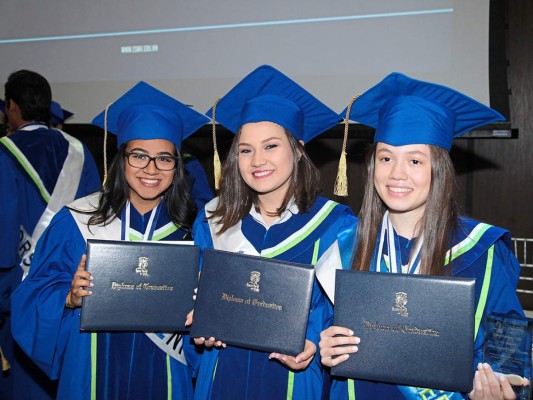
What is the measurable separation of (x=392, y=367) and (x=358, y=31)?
3.09 meters

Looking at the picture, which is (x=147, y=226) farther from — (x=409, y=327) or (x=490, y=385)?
(x=490, y=385)

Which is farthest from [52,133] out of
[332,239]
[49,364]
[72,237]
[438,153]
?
[438,153]

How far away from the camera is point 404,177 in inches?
72.0

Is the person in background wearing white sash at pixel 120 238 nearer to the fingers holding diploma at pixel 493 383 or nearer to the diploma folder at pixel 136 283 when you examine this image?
the diploma folder at pixel 136 283

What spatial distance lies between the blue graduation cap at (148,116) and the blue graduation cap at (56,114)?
2.17 m

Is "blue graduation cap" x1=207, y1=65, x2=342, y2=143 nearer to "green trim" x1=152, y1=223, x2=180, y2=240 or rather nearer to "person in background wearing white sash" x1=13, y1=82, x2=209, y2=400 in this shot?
"person in background wearing white sash" x1=13, y1=82, x2=209, y2=400

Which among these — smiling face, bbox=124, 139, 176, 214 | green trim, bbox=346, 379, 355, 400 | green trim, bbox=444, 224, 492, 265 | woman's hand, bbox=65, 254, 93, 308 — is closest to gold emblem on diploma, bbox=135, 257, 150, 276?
woman's hand, bbox=65, 254, 93, 308

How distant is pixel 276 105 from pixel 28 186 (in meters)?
2.03

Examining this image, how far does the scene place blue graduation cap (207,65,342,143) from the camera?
7.33ft

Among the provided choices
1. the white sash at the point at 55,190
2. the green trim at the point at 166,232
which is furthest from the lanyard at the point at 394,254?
the white sash at the point at 55,190

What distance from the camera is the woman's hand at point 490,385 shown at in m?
1.57

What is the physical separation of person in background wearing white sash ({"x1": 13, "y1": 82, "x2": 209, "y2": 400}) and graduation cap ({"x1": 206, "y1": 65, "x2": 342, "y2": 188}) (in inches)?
11.9

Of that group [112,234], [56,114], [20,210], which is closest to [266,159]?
[112,234]

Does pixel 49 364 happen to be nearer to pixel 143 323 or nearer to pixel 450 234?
pixel 143 323
